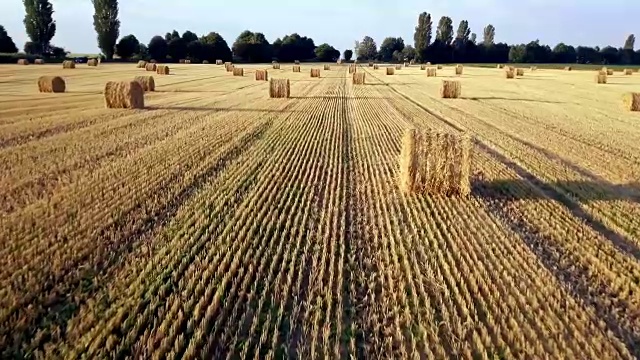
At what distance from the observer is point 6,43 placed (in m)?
79.2

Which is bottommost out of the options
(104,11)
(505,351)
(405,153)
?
(505,351)

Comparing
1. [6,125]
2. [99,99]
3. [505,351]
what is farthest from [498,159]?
[99,99]

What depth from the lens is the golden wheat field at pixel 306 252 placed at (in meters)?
4.75

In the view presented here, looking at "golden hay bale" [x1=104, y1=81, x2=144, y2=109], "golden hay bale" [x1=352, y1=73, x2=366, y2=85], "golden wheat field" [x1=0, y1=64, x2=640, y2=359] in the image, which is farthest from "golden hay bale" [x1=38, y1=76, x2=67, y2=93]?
"golden hay bale" [x1=352, y1=73, x2=366, y2=85]

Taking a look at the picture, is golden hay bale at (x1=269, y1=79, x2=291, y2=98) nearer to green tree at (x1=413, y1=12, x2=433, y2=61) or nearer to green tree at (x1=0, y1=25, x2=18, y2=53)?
green tree at (x1=0, y1=25, x2=18, y2=53)

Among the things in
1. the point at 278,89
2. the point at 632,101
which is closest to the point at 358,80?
the point at 278,89

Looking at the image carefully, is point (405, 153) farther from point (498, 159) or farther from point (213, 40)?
point (213, 40)

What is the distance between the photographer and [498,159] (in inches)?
498

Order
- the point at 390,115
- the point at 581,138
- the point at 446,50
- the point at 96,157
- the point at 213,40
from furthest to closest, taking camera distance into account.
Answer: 1. the point at 446,50
2. the point at 213,40
3. the point at 390,115
4. the point at 581,138
5. the point at 96,157

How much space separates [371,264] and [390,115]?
1470cm

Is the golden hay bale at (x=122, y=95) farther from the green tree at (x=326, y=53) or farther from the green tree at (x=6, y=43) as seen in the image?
the green tree at (x=326, y=53)

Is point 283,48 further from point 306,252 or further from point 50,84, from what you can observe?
point 306,252

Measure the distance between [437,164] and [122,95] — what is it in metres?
15.6

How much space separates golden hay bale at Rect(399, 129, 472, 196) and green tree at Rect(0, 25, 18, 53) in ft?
283
